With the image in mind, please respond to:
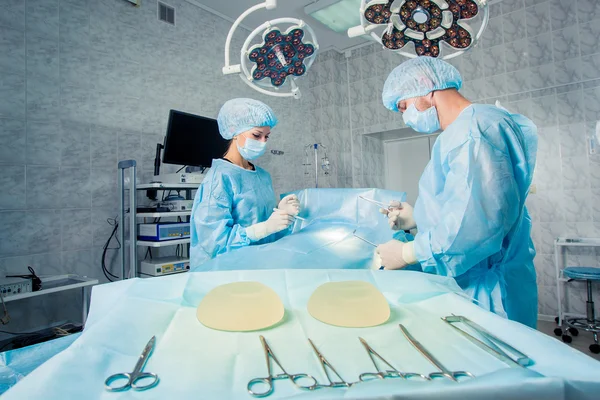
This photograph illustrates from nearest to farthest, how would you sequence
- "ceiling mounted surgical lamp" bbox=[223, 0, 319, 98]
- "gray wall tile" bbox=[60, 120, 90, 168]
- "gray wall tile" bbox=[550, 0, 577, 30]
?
1. "ceiling mounted surgical lamp" bbox=[223, 0, 319, 98]
2. "gray wall tile" bbox=[60, 120, 90, 168]
3. "gray wall tile" bbox=[550, 0, 577, 30]

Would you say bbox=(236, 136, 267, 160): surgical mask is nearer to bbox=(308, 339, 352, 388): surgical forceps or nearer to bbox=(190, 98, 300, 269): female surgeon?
bbox=(190, 98, 300, 269): female surgeon

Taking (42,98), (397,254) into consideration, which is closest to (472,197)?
(397,254)

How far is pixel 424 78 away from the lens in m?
1.18

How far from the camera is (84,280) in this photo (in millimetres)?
2271

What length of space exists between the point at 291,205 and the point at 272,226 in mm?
131

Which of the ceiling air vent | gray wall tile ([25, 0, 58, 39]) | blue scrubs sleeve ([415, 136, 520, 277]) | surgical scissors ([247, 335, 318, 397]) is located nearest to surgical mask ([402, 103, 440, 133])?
blue scrubs sleeve ([415, 136, 520, 277])

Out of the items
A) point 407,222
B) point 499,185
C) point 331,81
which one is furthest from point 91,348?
point 331,81

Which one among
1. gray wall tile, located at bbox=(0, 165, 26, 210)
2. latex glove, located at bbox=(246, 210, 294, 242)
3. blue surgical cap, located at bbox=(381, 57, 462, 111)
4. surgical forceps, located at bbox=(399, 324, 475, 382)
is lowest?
surgical forceps, located at bbox=(399, 324, 475, 382)

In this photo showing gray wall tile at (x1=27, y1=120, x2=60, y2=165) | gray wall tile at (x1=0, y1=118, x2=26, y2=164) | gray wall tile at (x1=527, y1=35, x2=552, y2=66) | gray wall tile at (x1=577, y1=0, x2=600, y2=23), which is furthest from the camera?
gray wall tile at (x1=527, y1=35, x2=552, y2=66)

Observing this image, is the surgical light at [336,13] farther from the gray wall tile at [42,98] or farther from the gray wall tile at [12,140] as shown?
the gray wall tile at [12,140]

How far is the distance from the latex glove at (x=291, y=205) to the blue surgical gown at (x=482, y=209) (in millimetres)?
572

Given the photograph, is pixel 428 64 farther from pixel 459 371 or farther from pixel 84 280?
pixel 84 280

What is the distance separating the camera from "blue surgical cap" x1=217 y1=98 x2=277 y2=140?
5.68ft

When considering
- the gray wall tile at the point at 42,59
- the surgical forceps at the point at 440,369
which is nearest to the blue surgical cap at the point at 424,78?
the surgical forceps at the point at 440,369
